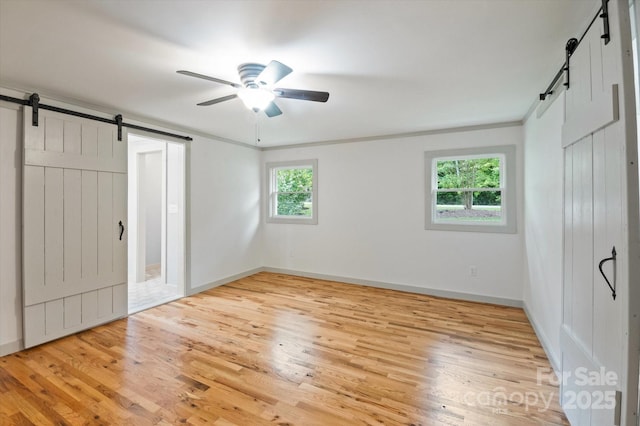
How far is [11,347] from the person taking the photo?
264 centimetres

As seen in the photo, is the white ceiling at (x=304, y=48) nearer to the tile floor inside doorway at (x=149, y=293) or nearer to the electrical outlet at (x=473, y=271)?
the electrical outlet at (x=473, y=271)

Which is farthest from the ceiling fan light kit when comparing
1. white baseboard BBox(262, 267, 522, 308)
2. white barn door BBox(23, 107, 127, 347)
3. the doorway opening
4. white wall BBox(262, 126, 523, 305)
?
white baseboard BBox(262, 267, 522, 308)

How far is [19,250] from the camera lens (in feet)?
8.87

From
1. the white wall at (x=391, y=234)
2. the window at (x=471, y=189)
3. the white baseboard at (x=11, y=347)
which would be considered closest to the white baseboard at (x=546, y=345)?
the white wall at (x=391, y=234)

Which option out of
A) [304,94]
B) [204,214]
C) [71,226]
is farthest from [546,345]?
[71,226]

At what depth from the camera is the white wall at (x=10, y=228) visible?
261cm

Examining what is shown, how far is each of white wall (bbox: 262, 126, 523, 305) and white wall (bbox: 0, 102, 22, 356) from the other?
142 inches

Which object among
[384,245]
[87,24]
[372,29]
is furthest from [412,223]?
[87,24]

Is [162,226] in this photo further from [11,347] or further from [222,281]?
[11,347]

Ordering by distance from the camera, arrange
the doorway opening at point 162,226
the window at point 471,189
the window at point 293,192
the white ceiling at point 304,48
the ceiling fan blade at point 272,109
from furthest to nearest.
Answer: the window at point 293,192
the doorway opening at point 162,226
the window at point 471,189
the ceiling fan blade at point 272,109
the white ceiling at point 304,48

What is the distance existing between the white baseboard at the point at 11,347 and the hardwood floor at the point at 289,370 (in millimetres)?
108

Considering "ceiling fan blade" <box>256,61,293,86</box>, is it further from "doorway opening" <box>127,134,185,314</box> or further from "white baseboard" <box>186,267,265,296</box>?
"white baseboard" <box>186,267,265,296</box>

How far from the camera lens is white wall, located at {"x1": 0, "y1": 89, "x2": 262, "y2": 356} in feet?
8.63

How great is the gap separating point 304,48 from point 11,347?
3.67 metres
